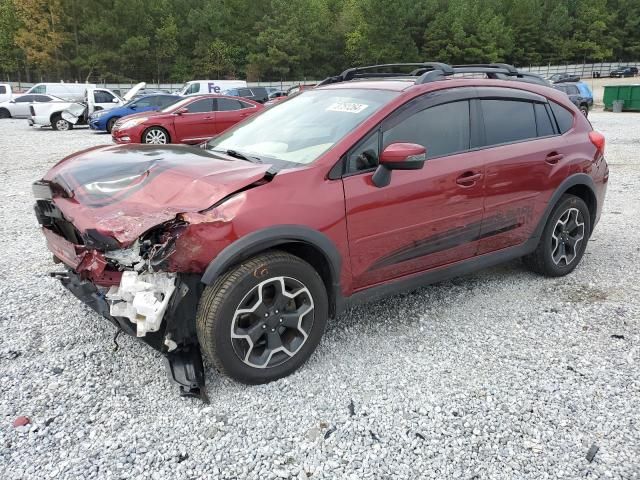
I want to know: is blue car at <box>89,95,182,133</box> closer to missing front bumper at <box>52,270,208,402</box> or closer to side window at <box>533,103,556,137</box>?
side window at <box>533,103,556,137</box>

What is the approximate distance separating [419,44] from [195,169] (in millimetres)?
75877

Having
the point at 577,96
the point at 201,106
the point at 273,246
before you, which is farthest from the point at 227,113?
the point at 577,96

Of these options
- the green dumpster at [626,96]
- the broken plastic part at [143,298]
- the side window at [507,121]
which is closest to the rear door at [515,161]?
the side window at [507,121]

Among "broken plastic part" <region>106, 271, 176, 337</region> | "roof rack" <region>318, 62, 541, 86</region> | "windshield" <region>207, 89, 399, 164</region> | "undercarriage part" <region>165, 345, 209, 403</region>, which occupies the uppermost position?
"roof rack" <region>318, 62, 541, 86</region>

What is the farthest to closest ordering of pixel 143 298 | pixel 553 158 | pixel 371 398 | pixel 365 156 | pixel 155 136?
pixel 155 136 → pixel 553 158 → pixel 365 156 → pixel 371 398 → pixel 143 298

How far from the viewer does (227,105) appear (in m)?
14.4

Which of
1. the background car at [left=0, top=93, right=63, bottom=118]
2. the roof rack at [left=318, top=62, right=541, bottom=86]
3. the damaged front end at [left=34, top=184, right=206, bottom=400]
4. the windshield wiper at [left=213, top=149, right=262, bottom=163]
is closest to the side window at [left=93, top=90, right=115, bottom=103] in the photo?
the background car at [left=0, top=93, right=63, bottom=118]

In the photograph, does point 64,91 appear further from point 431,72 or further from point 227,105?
point 431,72

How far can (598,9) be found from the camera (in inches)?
3314

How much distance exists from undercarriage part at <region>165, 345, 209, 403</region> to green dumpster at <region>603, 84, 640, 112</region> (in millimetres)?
29941

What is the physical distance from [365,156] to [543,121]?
6.50ft

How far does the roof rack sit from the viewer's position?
3.74 m

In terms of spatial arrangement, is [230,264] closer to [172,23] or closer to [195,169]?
[195,169]

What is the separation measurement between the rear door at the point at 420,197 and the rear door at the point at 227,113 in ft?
35.7
